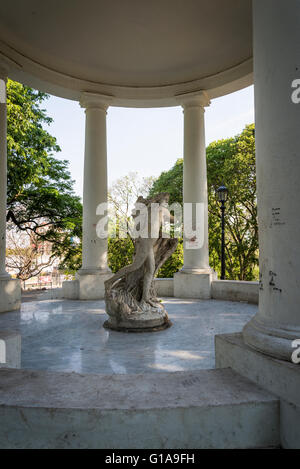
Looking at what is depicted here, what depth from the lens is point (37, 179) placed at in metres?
25.7

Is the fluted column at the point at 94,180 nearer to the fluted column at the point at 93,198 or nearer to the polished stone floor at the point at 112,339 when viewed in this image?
the fluted column at the point at 93,198

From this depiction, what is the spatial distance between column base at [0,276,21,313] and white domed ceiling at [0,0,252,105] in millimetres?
11887

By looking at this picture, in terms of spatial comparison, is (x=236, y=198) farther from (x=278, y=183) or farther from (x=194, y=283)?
(x=278, y=183)

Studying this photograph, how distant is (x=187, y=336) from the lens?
34.0 ft

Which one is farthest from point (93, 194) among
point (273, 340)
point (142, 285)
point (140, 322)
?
point (273, 340)

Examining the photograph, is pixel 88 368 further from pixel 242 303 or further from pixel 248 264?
pixel 248 264

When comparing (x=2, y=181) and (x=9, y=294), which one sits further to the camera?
(x=2, y=181)

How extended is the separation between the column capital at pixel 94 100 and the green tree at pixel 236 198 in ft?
51.2

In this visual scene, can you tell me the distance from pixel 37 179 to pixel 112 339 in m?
19.5

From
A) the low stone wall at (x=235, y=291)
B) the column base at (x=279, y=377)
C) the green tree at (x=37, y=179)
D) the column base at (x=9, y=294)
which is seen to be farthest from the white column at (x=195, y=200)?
the column base at (x=279, y=377)

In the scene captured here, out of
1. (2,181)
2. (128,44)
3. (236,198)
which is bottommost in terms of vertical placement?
(2,181)

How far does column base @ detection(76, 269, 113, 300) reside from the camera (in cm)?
1847

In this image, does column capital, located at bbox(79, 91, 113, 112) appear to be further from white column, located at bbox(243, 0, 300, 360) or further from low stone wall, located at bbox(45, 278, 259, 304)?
white column, located at bbox(243, 0, 300, 360)

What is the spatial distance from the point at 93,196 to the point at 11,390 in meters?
15.8
